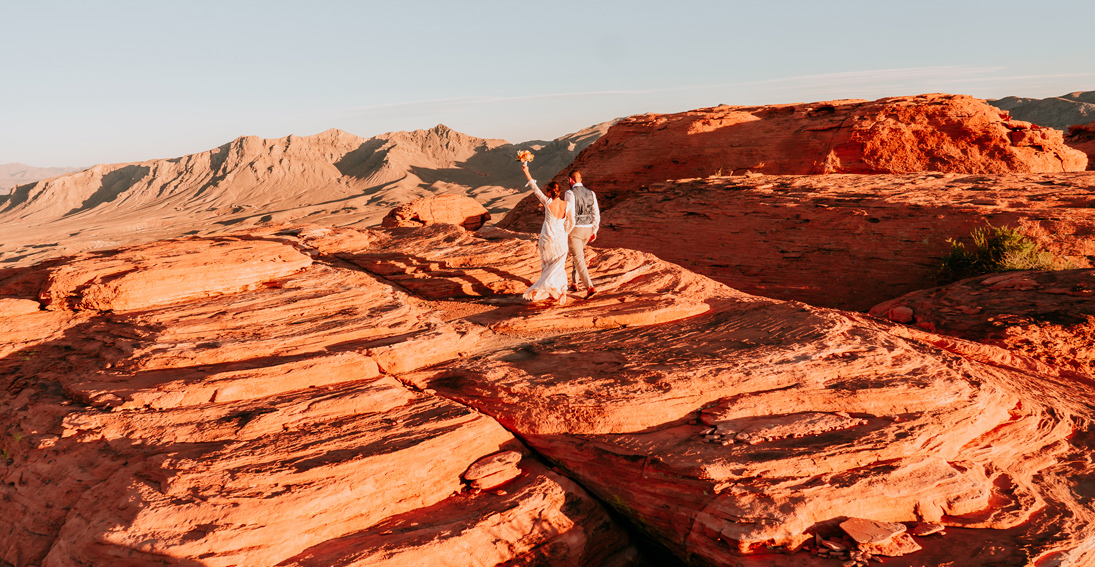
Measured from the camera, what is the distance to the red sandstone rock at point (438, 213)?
16.2m

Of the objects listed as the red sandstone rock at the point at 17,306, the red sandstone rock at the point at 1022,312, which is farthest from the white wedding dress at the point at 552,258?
the red sandstone rock at the point at 17,306

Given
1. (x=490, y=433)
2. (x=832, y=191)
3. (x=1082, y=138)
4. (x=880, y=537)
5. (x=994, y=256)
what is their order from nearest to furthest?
(x=880, y=537)
(x=490, y=433)
(x=994, y=256)
(x=832, y=191)
(x=1082, y=138)

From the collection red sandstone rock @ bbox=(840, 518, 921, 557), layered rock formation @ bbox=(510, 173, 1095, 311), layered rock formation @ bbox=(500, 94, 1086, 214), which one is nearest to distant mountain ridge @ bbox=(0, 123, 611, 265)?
layered rock formation @ bbox=(500, 94, 1086, 214)

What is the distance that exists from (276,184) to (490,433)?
2818 inches

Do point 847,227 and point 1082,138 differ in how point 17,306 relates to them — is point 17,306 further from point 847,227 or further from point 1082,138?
point 1082,138

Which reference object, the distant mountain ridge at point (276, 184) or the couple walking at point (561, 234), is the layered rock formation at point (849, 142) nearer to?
the couple walking at point (561, 234)

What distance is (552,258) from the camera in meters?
7.39

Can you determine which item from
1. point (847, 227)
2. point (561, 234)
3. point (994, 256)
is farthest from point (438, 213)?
point (994, 256)

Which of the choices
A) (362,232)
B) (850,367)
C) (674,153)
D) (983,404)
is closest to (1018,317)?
(983,404)

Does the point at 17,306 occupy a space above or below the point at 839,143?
below

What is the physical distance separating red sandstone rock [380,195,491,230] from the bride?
8395mm

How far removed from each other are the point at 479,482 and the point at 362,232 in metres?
6.27

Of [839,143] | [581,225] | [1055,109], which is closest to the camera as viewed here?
[581,225]

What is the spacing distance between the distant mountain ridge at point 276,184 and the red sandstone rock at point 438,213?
30299mm
